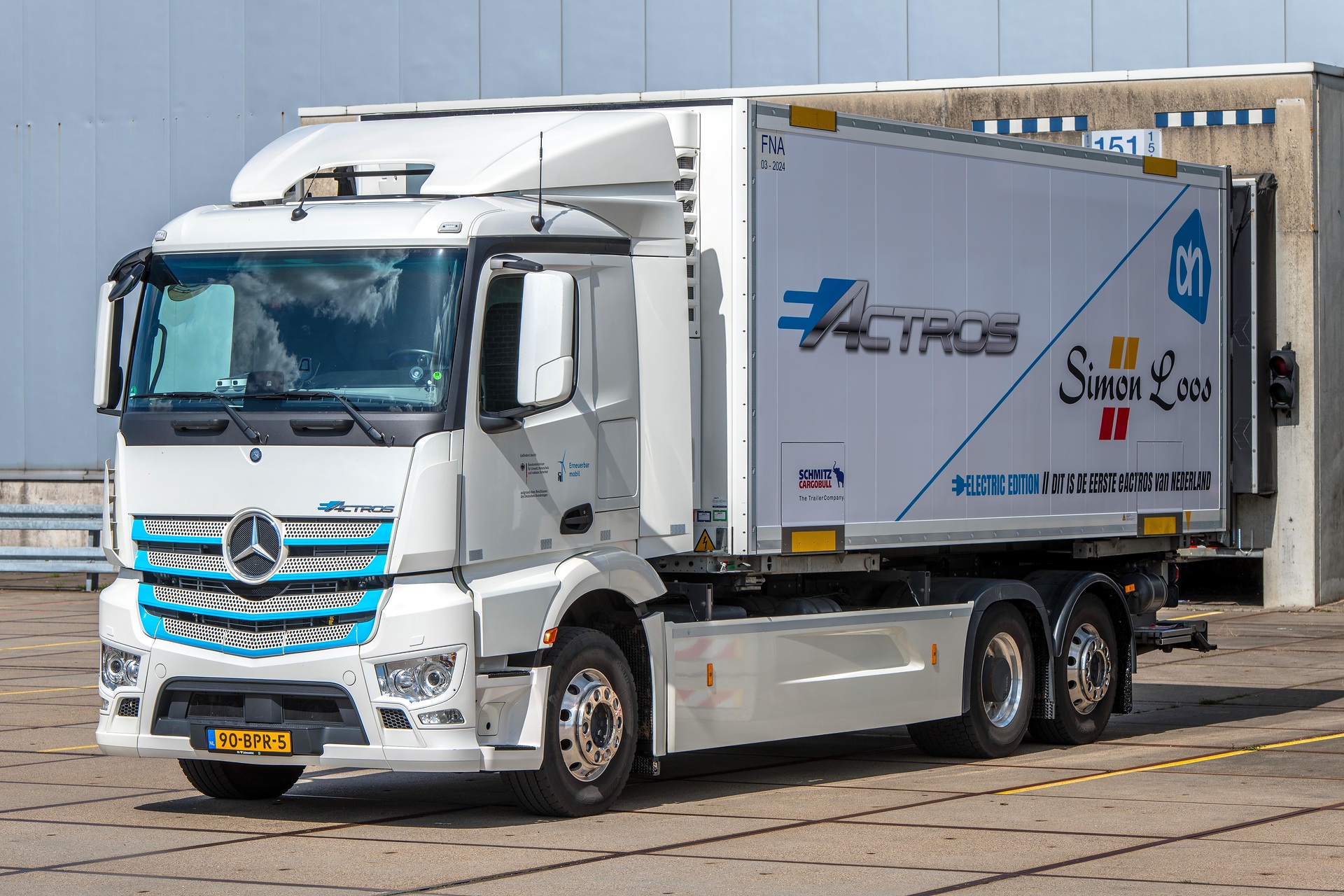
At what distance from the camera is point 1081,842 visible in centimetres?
952

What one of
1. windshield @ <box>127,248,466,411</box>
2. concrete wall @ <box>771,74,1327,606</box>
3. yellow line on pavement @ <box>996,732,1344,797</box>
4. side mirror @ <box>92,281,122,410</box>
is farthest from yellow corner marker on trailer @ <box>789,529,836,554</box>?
concrete wall @ <box>771,74,1327,606</box>

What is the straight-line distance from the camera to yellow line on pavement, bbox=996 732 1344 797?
37.8ft

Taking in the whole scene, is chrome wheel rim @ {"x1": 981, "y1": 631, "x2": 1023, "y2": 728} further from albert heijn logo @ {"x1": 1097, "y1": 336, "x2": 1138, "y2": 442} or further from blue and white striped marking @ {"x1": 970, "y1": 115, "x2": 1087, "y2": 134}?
blue and white striped marking @ {"x1": 970, "y1": 115, "x2": 1087, "y2": 134}

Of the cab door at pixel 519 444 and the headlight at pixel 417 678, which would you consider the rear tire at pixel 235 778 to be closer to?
the headlight at pixel 417 678

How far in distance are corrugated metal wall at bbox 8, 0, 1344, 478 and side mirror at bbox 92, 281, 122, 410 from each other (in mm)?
18185

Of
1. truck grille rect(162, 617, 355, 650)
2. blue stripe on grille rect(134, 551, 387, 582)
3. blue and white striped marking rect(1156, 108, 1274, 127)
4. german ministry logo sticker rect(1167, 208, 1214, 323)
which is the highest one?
blue and white striped marking rect(1156, 108, 1274, 127)

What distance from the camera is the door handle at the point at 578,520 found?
10469 millimetres

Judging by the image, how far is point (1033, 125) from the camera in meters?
25.5

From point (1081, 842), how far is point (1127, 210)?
5.88 metres

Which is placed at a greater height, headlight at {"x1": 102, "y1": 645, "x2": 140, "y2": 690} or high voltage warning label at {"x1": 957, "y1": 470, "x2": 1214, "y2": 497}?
high voltage warning label at {"x1": 957, "y1": 470, "x2": 1214, "y2": 497}

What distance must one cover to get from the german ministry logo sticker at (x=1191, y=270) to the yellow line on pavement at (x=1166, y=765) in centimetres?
313

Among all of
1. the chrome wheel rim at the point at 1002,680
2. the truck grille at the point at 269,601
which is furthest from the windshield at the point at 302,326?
the chrome wheel rim at the point at 1002,680

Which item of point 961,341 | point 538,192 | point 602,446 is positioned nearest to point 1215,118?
point 961,341

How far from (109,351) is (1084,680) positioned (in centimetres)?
667
